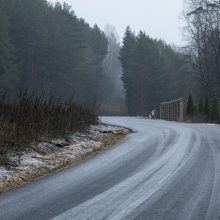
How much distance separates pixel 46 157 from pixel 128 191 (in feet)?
16.0

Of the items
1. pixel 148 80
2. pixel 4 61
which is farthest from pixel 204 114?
pixel 148 80

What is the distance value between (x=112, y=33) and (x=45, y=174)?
165 metres

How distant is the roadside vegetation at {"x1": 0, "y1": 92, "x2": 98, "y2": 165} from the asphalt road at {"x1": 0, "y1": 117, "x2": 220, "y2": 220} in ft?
6.52

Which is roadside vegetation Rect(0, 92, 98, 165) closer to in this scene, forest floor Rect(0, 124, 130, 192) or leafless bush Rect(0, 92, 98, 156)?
leafless bush Rect(0, 92, 98, 156)

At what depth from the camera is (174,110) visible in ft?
139

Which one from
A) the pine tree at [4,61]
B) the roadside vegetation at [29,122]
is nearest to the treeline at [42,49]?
the pine tree at [4,61]

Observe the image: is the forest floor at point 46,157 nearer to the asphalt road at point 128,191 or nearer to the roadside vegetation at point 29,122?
the roadside vegetation at point 29,122

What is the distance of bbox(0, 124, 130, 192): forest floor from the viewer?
10047 mm

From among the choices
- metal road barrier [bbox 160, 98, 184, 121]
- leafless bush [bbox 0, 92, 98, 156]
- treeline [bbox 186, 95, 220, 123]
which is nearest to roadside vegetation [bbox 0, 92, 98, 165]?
leafless bush [bbox 0, 92, 98, 156]

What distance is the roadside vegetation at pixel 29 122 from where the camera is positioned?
1297cm

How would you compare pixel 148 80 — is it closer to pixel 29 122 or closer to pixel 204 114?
pixel 204 114

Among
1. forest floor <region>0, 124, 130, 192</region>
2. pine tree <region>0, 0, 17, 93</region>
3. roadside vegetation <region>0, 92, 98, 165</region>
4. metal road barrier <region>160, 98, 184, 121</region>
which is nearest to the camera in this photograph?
forest floor <region>0, 124, 130, 192</region>

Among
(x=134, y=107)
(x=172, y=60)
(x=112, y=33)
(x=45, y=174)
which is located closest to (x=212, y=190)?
(x=45, y=174)

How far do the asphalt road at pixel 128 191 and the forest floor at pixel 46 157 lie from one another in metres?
0.45
